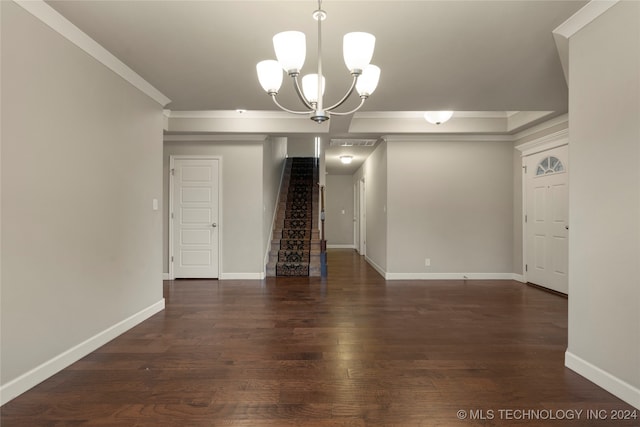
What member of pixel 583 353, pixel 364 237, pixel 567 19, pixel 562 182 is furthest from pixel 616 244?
pixel 364 237

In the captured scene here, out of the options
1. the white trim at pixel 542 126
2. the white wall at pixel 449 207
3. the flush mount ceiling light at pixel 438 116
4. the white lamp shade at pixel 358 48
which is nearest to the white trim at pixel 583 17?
the white lamp shade at pixel 358 48

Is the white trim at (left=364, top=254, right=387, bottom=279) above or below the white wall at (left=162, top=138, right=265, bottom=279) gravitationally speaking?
below

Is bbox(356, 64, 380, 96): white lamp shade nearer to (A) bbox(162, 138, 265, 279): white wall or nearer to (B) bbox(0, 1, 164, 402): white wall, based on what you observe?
(B) bbox(0, 1, 164, 402): white wall

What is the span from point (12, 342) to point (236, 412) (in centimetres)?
140

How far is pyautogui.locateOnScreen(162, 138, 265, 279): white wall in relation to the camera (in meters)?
5.64

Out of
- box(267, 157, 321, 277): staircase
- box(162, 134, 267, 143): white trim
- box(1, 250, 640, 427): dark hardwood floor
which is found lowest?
box(1, 250, 640, 427): dark hardwood floor

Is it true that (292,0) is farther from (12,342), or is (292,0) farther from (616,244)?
(12,342)

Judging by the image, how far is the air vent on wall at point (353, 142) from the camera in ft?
20.0

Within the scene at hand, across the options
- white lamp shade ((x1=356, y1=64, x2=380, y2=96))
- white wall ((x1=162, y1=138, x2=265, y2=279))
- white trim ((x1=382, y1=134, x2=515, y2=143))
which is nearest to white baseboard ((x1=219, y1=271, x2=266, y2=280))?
white wall ((x1=162, y1=138, x2=265, y2=279))

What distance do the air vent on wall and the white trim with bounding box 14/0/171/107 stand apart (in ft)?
11.1

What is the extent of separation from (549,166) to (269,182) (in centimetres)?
466

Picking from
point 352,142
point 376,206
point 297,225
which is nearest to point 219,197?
point 297,225

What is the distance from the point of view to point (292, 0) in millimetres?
2129

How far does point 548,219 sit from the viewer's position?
4898mm
